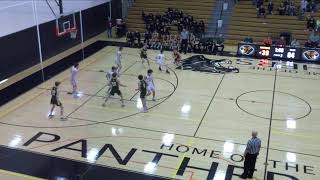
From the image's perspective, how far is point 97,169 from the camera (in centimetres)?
1209

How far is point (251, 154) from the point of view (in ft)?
36.5

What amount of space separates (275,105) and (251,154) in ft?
21.2

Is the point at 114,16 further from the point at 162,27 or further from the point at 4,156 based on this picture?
the point at 4,156

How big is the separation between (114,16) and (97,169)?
20975 mm

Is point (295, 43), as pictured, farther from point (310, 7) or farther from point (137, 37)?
point (137, 37)

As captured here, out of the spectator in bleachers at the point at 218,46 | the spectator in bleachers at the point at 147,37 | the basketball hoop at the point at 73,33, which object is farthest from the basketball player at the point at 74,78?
the spectator in bleachers at the point at 218,46

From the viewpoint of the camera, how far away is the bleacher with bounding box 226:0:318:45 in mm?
27062

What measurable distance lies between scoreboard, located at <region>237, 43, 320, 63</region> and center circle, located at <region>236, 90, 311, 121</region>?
19.7 feet

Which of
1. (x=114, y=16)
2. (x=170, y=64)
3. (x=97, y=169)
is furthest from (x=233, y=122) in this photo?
(x=114, y=16)

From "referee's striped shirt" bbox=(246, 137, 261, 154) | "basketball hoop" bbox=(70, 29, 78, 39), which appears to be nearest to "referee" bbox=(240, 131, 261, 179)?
"referee's striped shirt" bbox=(246, 137, 261, 154)

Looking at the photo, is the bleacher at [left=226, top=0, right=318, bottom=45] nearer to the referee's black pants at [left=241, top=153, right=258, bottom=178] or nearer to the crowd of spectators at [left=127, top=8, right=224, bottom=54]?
the crowd of spectators at [left=127, top=8, right=224, bottom=54]

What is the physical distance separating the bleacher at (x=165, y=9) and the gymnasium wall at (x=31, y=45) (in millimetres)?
3939

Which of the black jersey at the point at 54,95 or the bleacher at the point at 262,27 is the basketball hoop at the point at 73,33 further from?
the bleacher at the point at 262,27

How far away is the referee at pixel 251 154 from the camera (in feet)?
35.8
